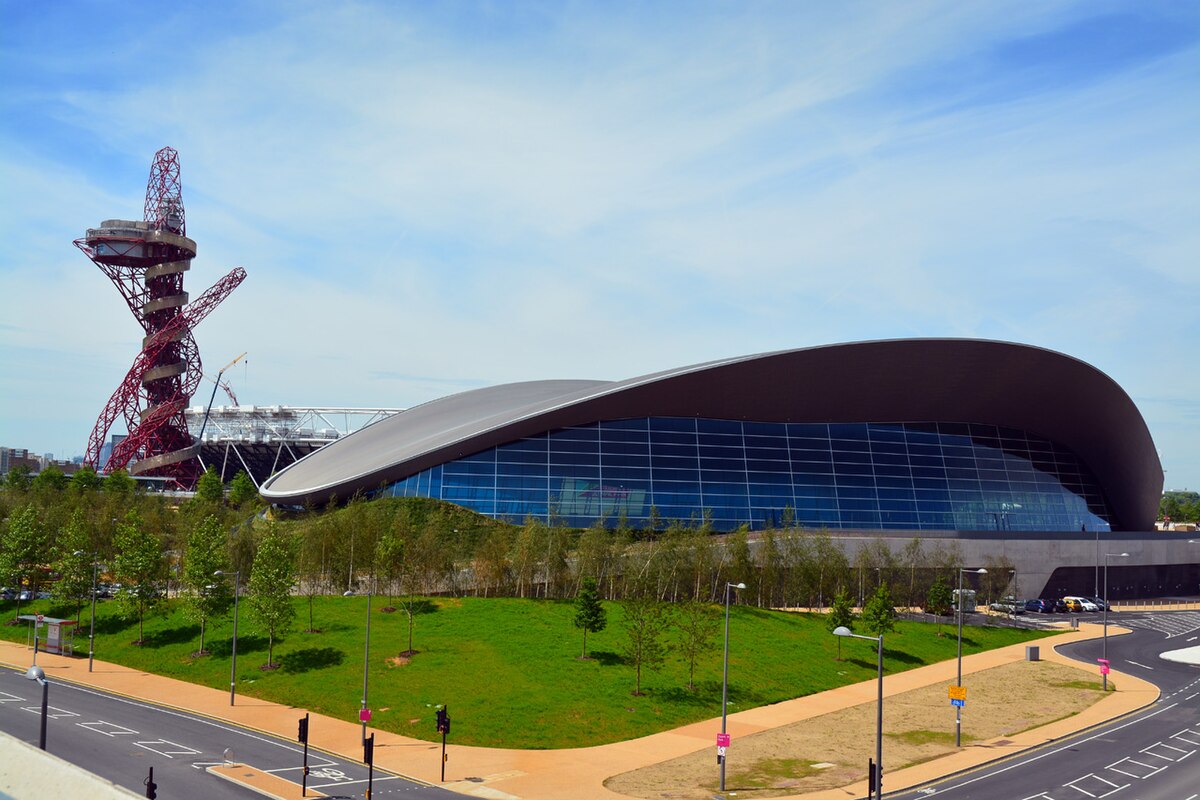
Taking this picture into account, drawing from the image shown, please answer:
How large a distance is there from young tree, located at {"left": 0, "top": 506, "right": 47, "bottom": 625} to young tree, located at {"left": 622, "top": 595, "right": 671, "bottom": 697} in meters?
40.1

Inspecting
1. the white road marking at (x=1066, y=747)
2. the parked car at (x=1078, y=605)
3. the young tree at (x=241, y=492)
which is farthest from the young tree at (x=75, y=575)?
the parked car at (x=1078, y=605)

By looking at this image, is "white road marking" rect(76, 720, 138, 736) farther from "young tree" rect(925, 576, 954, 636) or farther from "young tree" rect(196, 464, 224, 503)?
"young tree" rect(196, 464, 224, 503)

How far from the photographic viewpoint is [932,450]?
279 feet

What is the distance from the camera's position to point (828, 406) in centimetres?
8206

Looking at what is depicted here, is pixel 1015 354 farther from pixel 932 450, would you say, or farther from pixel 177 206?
pixel 177 206

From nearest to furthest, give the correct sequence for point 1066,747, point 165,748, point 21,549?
1. point 165,748
2. point 1066,747
3. point 21,549

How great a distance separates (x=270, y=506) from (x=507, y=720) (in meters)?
44.5

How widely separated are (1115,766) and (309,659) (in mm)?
33960

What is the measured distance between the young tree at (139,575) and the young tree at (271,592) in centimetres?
957

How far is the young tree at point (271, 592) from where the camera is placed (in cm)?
4903

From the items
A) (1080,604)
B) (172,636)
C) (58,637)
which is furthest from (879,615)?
(58,637)

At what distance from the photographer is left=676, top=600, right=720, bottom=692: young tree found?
4597 centimetres

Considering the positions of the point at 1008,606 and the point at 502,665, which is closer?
the point at 502,665

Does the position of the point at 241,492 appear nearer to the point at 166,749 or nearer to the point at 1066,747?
the point at 166,749
